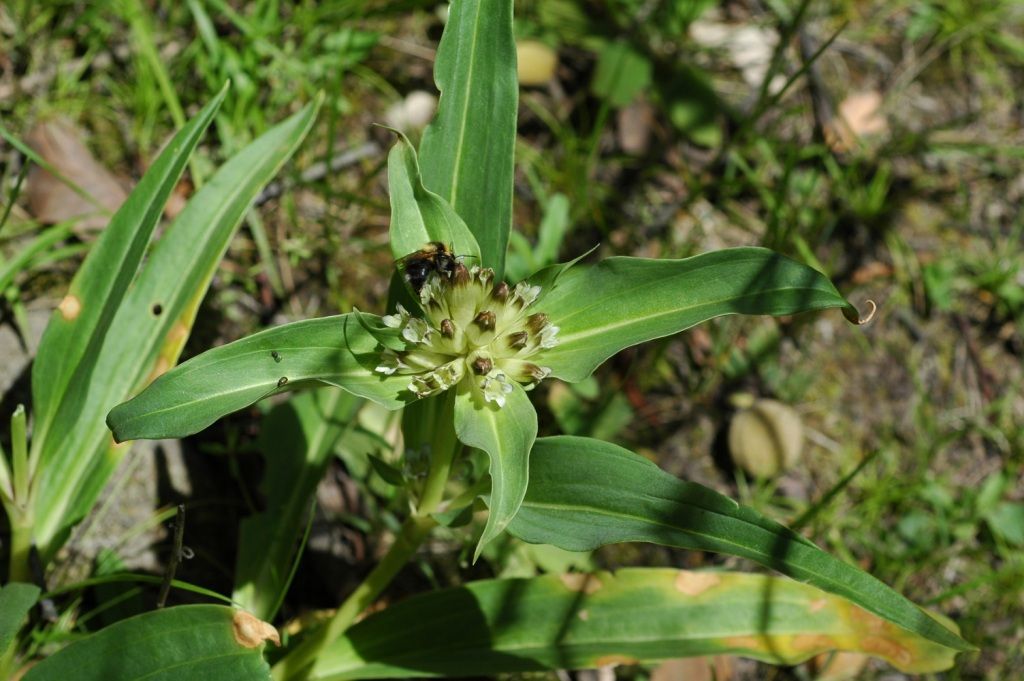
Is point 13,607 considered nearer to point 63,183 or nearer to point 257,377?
point 257,377

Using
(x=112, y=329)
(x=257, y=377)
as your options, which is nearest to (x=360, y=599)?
(x=257, y=377)

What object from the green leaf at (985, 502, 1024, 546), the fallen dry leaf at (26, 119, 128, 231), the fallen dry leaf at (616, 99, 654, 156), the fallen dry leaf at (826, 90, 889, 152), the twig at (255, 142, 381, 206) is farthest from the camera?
the fallen dry leaf at (826, 90, 889, 152)

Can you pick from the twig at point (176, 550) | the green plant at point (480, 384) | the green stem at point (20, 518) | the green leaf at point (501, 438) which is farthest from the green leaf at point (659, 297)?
the green stem at point (20, 518)

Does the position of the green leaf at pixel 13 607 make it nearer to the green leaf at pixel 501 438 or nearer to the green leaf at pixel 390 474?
the green leaf at pixel 390 474

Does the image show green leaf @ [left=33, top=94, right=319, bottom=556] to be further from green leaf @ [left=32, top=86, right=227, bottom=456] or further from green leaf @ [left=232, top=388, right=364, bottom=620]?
green leaf @ [left=232, top=388, right=364, bottom=620]

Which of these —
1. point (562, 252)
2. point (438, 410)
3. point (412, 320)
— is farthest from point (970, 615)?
point (412, 320)

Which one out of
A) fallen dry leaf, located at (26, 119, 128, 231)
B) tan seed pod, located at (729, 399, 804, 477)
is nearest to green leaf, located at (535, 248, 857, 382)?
tan seed pod, located at (729, 399, 804, 477)
